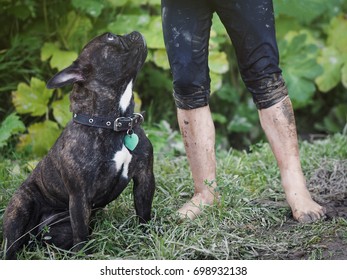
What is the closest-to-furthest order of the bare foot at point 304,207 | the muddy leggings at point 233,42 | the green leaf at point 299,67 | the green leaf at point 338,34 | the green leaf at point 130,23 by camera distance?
the muddy leggings at point 233,42 < the bare foot at point 304,207 < the green leaf at point 130,23 < the green leaf at point 299,67 < the green leaf at point 338,34

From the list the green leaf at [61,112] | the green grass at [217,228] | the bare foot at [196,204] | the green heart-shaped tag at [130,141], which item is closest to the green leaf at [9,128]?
the green grass at [217,228]

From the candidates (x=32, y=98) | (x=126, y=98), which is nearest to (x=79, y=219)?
(x=126, y=98)

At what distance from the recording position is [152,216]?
3.91 meters

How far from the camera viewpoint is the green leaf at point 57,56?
5.52m

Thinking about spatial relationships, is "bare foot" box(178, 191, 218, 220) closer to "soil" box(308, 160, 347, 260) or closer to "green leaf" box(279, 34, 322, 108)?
"soil" box(308, 160, 347, 260)

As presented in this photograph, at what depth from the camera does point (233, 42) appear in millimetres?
3732

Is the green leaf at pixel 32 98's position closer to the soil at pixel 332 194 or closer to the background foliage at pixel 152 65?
the background foliage at pixel 152 65

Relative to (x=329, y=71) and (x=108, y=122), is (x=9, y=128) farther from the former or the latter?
(x=329, y=71)

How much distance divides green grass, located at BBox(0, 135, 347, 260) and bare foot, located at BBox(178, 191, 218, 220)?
2.1 inches

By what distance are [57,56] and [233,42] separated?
2.27m

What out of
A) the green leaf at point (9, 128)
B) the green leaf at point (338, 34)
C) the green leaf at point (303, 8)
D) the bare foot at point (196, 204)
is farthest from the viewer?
the green leaf at point (338, 34)

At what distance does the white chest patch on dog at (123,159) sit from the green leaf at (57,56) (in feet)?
7.24
